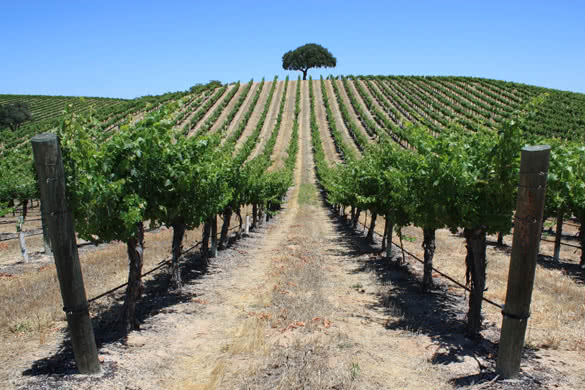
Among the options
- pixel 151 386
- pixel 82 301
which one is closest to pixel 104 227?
pixel 82 301

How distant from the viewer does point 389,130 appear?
64062mm

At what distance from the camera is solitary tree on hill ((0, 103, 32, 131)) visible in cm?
7844

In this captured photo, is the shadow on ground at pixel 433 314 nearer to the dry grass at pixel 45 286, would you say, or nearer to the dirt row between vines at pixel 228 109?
the dry grass at pixel 45 286

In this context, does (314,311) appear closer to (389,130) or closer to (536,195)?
(536,195)

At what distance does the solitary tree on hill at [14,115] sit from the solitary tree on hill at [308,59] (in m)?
69.5

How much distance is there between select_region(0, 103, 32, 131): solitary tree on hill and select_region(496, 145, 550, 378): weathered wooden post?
9328 cm

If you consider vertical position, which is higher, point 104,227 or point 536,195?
point 536,195

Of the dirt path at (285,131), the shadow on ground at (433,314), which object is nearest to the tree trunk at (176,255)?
the shadow on ground at (433,314)

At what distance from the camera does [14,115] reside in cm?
7994

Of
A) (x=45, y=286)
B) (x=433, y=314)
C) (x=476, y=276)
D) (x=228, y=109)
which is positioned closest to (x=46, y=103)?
(x=228, y=109)

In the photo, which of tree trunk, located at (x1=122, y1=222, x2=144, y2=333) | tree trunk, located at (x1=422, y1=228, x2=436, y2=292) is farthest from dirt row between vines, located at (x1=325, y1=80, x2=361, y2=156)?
tree trunk, located at (x1=122, y1=222, x2=144, y2=333)

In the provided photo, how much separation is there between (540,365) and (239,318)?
5.41 m

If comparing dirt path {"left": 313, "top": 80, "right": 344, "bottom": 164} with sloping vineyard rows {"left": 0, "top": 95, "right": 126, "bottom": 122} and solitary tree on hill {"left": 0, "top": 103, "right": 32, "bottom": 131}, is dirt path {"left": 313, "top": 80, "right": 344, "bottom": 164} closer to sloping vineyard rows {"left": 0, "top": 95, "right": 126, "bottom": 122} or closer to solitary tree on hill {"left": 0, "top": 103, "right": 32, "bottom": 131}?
sloping vineyard rows {"left": 0, "top": 95, "right": 126, "bottom": 122}

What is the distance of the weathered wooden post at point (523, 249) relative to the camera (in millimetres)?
4844
